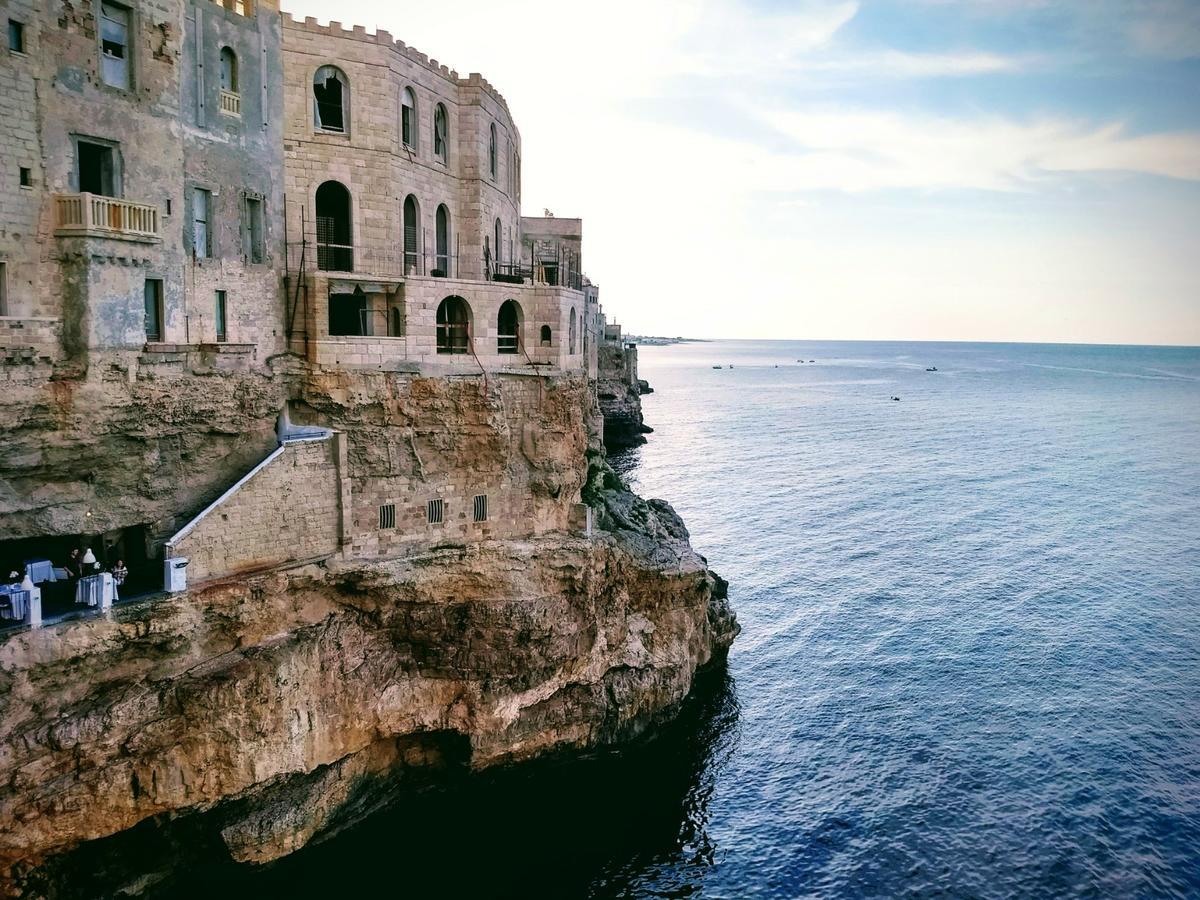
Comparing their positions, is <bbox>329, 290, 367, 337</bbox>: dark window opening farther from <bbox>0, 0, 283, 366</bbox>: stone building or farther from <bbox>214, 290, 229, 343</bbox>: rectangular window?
<bbox>214, 290, 229, 343</bbox>: rectangular window

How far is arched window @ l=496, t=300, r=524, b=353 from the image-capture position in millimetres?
35625

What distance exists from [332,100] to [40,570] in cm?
1835

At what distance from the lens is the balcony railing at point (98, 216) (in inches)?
973

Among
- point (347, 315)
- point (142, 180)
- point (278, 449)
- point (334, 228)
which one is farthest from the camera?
point (347, 315)

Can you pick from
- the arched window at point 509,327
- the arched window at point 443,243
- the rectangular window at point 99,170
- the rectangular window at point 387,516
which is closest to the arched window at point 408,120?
the arched window at point 443,243

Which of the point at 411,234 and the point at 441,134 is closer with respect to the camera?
the point at 411,234

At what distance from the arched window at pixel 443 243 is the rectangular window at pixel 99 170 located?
13076mm

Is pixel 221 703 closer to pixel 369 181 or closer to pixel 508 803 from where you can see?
pixel 508 803

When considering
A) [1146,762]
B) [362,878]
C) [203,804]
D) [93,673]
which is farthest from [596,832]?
[1146,762]

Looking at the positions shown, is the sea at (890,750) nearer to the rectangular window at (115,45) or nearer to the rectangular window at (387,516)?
the rectangular window at (387,516)

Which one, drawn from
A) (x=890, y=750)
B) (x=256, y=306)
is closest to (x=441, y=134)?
(x=256, y=306)

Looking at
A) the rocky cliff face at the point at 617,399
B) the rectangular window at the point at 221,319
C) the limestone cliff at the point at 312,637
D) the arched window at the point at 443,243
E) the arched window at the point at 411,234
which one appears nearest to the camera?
the limestone cliff at the point at 312,637

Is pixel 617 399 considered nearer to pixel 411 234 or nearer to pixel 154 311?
pixel 411 234

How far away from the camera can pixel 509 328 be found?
3844cm
